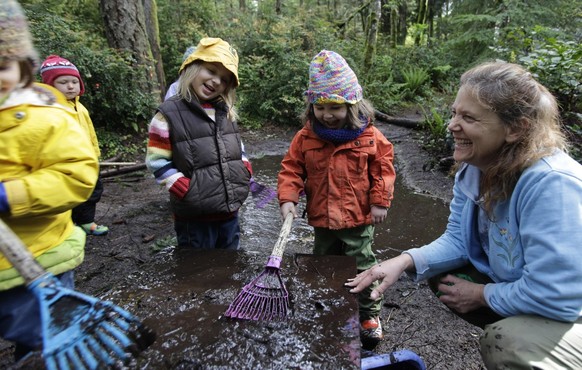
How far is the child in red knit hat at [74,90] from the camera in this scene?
12.5ft

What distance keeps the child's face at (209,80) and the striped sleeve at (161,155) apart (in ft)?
1.09

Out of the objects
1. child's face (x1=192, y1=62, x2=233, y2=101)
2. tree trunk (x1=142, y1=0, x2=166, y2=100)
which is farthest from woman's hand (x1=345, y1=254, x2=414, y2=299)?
tree trunk (x1=142, y1=0, x2=166, y2=100)

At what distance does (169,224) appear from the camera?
4.33 meters

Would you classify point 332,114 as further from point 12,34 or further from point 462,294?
point 12,34

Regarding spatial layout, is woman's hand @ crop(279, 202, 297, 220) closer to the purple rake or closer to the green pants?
the green pants

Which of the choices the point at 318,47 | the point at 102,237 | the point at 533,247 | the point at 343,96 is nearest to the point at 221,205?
the point at 343,96

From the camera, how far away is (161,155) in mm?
2506

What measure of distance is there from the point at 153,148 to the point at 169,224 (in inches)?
79.6

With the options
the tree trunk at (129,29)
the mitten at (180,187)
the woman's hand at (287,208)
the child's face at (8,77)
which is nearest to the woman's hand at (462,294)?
the woman's hand at (287,208)

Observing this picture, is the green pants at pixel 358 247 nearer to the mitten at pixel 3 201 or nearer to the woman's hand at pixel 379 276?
the woman's hand at pixel 379 276

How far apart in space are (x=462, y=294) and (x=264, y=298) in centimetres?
101

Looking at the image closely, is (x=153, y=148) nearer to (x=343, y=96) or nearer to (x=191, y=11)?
(x=343, y=96)

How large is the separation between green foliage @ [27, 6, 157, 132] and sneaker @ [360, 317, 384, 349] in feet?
19.9

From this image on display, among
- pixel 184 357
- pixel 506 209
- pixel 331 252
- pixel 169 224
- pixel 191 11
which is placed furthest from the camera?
pixel 191 11
